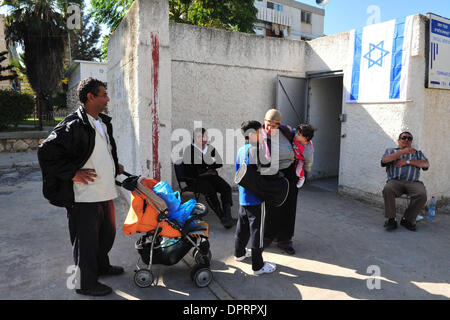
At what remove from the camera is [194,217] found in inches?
128

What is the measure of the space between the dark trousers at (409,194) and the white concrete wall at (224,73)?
2992 millimetres

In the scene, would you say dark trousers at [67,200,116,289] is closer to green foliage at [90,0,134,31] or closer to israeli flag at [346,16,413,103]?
israeli flag at [346,16,413,103]

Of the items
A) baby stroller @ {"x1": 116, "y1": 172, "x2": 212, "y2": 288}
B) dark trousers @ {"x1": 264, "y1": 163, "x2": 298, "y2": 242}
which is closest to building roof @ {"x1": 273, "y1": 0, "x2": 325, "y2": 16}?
dark trousers @ {"x1": 264, "y1": 163, "x2": 298, "y2": 242}

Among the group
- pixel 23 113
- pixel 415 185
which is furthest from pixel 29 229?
pixel 23 113

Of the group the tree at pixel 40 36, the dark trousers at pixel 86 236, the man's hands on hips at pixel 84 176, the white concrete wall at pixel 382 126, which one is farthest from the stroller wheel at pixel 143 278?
the tree at pixel 40 36

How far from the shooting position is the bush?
12.1 meters

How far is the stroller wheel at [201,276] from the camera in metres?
3.12

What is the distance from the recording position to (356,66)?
6152mm

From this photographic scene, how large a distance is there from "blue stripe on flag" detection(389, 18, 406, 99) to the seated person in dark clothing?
313cm

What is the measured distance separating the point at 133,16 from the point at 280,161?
119 inches

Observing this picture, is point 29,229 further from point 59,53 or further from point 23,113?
point 59,53

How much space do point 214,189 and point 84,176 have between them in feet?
7.92

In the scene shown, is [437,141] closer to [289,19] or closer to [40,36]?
[40,36]

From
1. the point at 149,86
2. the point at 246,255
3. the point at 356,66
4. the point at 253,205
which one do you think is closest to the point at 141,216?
the point at 253,205
